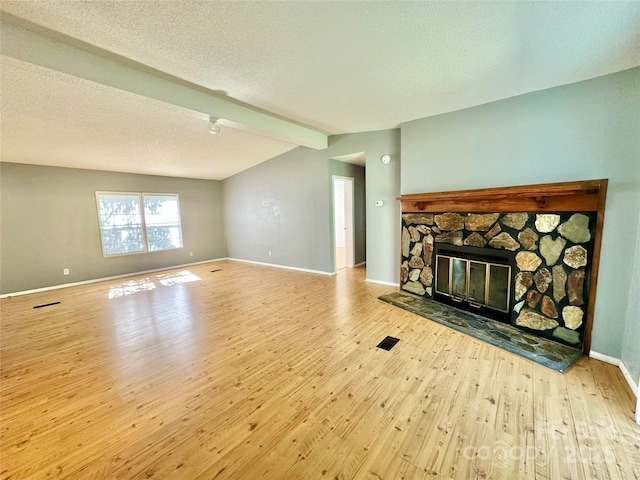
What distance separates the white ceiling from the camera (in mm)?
1688

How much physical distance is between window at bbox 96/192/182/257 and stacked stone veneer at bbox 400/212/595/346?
22.3 feet

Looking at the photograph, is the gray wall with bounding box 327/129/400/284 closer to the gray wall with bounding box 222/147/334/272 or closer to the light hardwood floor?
the gray wall with bounding box 222/147/334/272

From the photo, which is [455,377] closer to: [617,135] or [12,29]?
[617,135]

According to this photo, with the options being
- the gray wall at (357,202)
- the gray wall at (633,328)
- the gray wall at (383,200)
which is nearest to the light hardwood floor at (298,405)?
the gray wall at (633,328)

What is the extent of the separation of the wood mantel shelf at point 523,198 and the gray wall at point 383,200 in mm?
800

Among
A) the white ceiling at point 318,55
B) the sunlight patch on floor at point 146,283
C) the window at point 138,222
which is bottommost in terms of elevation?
the sunlight patch on floor at point 146,283

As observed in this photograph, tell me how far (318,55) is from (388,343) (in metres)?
2.84

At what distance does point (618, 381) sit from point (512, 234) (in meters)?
1.46

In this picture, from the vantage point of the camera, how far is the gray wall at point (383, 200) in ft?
14.2

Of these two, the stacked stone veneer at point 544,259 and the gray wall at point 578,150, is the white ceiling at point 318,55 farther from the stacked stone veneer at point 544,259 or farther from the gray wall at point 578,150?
the stacked stone veneer at point 544,259

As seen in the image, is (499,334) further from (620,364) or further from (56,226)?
(56,226)

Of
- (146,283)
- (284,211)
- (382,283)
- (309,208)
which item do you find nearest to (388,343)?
(382,283)

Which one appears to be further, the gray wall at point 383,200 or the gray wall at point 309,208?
the gray wall at point 309,208

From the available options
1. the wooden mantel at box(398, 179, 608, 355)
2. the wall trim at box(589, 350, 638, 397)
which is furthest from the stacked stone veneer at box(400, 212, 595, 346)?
the wall trim at box(589, 350, 638, 397)
